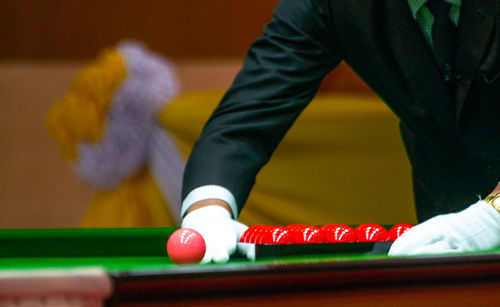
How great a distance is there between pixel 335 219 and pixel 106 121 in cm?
96

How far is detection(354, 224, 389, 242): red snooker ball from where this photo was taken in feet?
3.61

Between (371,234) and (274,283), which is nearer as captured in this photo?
(274,283)

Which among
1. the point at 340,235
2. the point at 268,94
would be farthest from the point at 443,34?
the point at 340,235

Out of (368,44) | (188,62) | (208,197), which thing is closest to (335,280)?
(208,197)

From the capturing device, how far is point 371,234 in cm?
111

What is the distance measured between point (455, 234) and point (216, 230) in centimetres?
40

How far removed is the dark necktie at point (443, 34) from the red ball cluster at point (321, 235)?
0.42 metres

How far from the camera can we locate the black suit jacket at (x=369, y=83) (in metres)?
1.40

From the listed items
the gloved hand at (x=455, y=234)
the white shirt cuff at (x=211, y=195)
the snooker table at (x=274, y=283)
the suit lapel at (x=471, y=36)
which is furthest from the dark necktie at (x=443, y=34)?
the snooker table at (x=274, y=283)

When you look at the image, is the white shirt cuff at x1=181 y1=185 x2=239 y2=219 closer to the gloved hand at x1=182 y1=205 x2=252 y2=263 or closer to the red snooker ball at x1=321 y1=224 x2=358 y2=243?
the gloved hand at x1=182 y1=205 x2=252 y2=263

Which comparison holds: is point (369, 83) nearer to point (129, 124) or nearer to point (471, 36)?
point (471, 36)

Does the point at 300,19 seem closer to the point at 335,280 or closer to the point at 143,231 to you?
the point at 143,231

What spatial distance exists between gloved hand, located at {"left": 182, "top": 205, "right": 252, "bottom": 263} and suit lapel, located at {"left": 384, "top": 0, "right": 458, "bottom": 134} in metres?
0.48

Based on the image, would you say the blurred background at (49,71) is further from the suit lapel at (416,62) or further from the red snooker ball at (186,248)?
the red snooker ball at (186,248)
